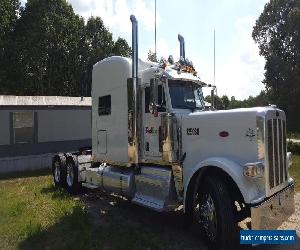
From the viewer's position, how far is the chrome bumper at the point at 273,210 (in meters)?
6.17

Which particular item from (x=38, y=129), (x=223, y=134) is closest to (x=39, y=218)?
(x=223, y=134)

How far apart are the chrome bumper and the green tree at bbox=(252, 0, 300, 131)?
2323 centimetres

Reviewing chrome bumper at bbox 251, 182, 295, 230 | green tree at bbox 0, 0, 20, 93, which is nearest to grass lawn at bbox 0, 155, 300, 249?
chrome bumper at bbox 251, 182, 295, 230

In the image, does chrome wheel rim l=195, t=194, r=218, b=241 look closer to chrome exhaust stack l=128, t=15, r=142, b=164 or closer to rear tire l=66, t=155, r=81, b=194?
chrome exhaust stack l=128, t=15, r=142, b=164

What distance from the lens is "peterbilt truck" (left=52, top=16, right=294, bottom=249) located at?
258 inches

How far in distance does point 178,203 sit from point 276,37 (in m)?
26.5

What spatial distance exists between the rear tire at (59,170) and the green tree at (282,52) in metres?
20.3

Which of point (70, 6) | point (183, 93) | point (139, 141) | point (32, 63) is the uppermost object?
point (70, 6)

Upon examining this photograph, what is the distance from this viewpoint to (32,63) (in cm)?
3881

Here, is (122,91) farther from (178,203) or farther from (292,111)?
(292,111)

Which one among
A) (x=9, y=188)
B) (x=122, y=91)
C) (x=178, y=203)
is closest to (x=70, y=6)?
(x=9, y=188)

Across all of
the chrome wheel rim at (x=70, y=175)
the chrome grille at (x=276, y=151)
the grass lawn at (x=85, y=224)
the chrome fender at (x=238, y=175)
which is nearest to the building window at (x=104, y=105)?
the grass lawn at (x=85, y=224)

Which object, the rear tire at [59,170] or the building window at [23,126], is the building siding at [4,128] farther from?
the rear tire at [59,170]

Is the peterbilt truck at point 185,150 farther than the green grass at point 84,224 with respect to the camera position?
No
